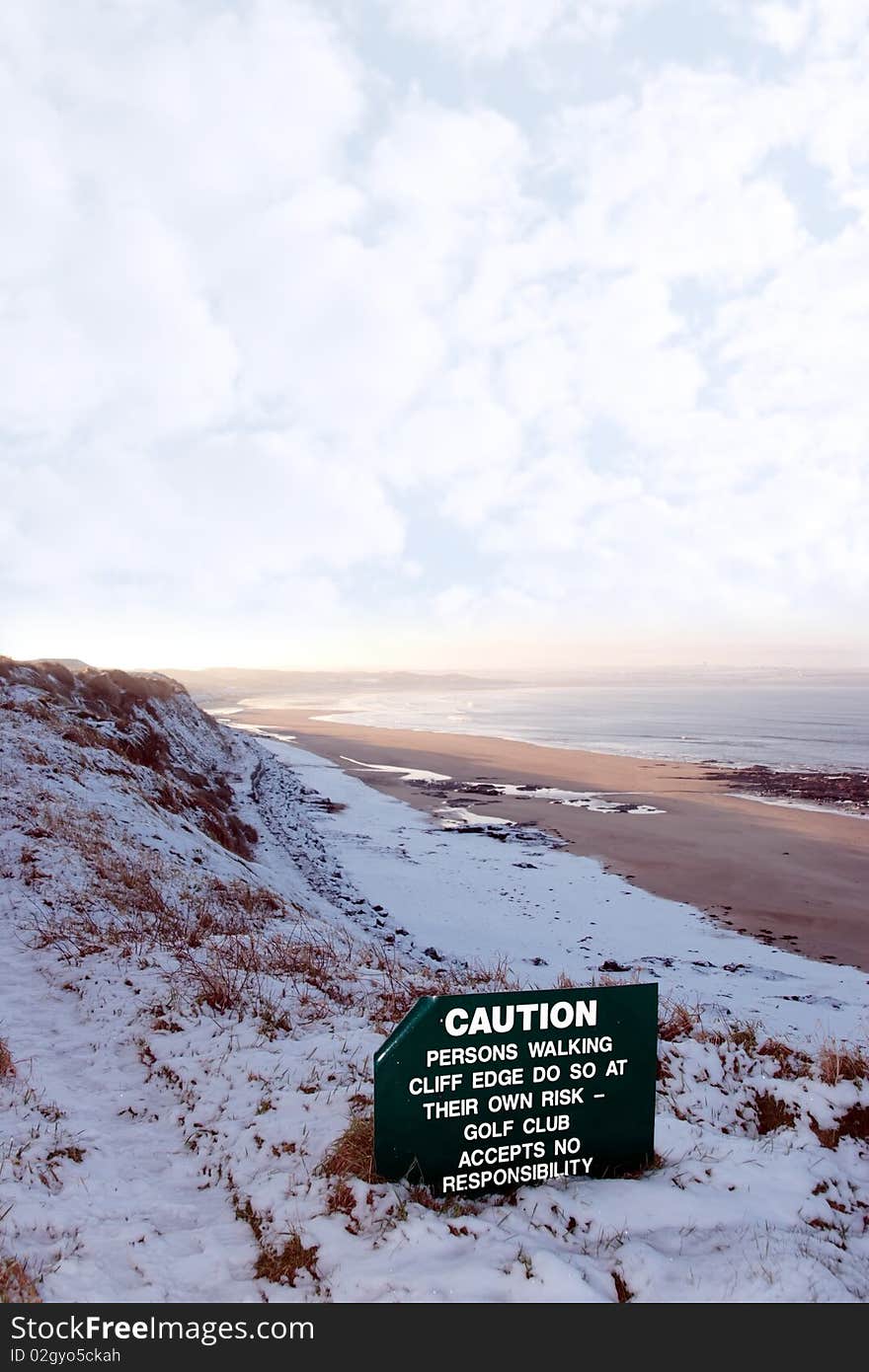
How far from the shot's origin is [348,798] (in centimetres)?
3625

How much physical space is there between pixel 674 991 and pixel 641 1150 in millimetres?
9643

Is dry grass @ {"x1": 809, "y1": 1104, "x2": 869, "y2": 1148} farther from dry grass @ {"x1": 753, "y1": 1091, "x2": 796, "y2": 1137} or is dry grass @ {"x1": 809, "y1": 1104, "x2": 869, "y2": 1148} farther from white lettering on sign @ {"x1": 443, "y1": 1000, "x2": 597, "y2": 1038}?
white lettering on sign @ {"x1": 443, "y1": 1000, "x2": 597, "y2": 1038}

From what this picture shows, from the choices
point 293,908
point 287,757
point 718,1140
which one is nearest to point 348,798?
point 287,757

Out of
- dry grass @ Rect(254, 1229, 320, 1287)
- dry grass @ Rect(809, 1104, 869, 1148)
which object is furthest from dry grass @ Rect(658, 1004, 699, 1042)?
dry grass @ Rect(254, 1229, 320, 1287)

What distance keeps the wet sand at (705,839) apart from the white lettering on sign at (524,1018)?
15.6 m

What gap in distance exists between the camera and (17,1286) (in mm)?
3549

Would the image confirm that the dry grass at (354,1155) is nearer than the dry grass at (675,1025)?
Yes

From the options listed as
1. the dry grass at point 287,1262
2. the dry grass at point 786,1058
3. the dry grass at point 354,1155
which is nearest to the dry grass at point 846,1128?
the dry grass at point 786,1058

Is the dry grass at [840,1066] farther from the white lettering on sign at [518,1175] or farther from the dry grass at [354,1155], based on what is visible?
the dry grass at [354,1155]

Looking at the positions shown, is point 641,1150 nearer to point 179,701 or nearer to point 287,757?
point 179,701

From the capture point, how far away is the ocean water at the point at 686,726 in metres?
59.5

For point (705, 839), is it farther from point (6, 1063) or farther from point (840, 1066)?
point (6, 1063)

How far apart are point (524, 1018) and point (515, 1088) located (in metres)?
0.43

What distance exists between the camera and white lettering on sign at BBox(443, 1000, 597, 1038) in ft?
14.7
